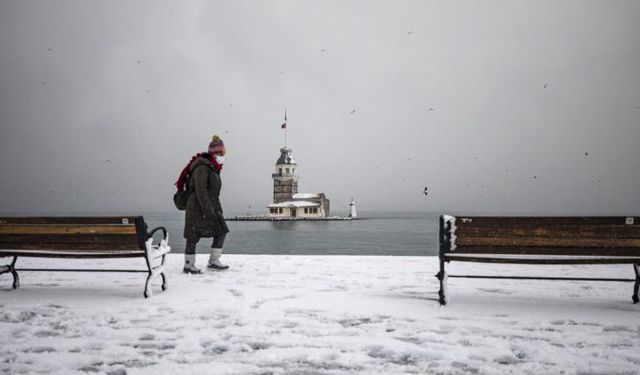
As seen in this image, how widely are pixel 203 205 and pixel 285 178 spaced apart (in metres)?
99.7

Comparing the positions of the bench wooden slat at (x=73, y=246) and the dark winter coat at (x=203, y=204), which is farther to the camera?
the dark winter coat at (x=203, y=204)

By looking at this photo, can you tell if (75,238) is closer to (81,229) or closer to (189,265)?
(81,229)

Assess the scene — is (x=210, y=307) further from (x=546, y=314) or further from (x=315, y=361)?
(x=546, y=314)

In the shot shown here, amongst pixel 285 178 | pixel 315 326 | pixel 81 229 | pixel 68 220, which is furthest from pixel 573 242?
pixel 285 178

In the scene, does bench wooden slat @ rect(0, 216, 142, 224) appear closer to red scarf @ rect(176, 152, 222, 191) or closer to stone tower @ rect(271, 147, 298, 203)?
red scarf @ rect(176, 152, 222, 191)

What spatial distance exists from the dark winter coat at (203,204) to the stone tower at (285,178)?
99.0 m

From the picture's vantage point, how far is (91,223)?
187 inches

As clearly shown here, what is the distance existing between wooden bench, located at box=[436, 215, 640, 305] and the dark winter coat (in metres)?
3.53

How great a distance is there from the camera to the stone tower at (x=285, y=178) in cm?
10581

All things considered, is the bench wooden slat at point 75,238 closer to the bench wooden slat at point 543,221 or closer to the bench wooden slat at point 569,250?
the bench wooden slat at point 543,221

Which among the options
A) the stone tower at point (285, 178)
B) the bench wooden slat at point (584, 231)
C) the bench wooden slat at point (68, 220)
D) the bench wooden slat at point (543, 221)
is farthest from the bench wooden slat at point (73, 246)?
the stone tower at point (285, 178)

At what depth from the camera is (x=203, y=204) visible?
250 inches

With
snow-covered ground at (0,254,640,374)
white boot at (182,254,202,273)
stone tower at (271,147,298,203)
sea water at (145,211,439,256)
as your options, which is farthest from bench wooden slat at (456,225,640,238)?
stone tower at (271,147,298,203)

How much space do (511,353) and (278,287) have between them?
9.93 feet
